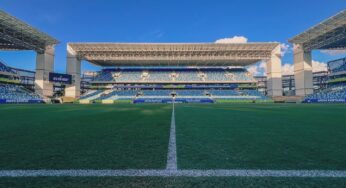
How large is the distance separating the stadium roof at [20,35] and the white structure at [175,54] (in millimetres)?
4837

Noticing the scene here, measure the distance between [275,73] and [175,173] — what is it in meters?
44.2

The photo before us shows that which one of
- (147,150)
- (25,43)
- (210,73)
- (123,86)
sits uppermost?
(25,43)

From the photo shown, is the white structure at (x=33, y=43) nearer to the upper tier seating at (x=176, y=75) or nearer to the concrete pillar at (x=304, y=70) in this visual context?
→ the upper tier seating at (x=176, y=75)

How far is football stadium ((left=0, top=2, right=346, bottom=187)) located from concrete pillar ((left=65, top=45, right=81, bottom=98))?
0.23m

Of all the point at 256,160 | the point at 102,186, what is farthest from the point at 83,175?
the point at 256,160

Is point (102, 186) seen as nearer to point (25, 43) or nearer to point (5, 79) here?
point (25, 43)

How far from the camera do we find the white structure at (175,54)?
118 feet

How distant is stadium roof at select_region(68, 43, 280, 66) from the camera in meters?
35.7

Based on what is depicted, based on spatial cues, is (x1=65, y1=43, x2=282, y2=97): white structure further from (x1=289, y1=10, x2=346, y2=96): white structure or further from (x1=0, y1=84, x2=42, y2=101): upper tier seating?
(x1=0, y1=84, x2=42, y2=101): upper tier seating

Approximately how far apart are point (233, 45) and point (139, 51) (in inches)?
777

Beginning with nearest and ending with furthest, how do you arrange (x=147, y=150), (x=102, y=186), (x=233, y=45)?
(x=102, y=186) < (x=147, y=150) < (x=233, y=45)

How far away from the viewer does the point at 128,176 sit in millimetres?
1695

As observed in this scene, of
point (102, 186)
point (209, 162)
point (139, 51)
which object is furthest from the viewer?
point (139, 51)

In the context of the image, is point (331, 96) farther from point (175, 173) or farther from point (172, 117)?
point (175, 173)
